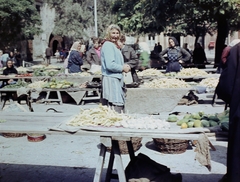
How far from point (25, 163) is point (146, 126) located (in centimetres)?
268

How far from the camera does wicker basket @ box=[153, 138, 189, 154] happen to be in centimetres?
531

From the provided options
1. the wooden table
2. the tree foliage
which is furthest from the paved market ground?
the tree foliage

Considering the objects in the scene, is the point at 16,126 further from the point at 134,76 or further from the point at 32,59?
the point at 32,59

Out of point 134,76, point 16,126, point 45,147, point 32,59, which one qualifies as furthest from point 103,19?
point 16,126

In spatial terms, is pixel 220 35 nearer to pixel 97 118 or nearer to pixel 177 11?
pixel 177 11

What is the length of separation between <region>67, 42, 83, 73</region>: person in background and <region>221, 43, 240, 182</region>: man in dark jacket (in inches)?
325

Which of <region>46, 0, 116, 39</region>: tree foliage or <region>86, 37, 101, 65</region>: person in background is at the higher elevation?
<region>46, 0, 116, 39</region>: tree foliage

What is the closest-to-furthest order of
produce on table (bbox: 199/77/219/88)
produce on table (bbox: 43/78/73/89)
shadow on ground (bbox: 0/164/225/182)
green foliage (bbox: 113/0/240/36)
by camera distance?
shadow on ground (bbox: 0/164/225/182) < produce on table (bbox: 199/77/219/88) < produce on table (bbox: 43/78/73/89) < green foliage (bbox: 113/0/240/36)

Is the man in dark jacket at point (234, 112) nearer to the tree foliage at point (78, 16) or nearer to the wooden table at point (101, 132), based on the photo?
the wooden table at point (101, 132)

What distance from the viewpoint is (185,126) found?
3375 mm

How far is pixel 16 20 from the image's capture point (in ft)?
82.6

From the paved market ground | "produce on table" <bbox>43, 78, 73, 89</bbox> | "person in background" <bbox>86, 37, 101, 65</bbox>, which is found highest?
"person in background" <bbox>86, 37, 101, 65</bbox>

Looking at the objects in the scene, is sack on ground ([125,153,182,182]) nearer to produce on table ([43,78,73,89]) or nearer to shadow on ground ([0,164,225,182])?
shadow on ground ([0,164,225,182])

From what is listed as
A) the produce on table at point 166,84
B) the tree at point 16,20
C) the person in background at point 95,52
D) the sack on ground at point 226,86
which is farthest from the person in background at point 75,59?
the tree at point 16,20
